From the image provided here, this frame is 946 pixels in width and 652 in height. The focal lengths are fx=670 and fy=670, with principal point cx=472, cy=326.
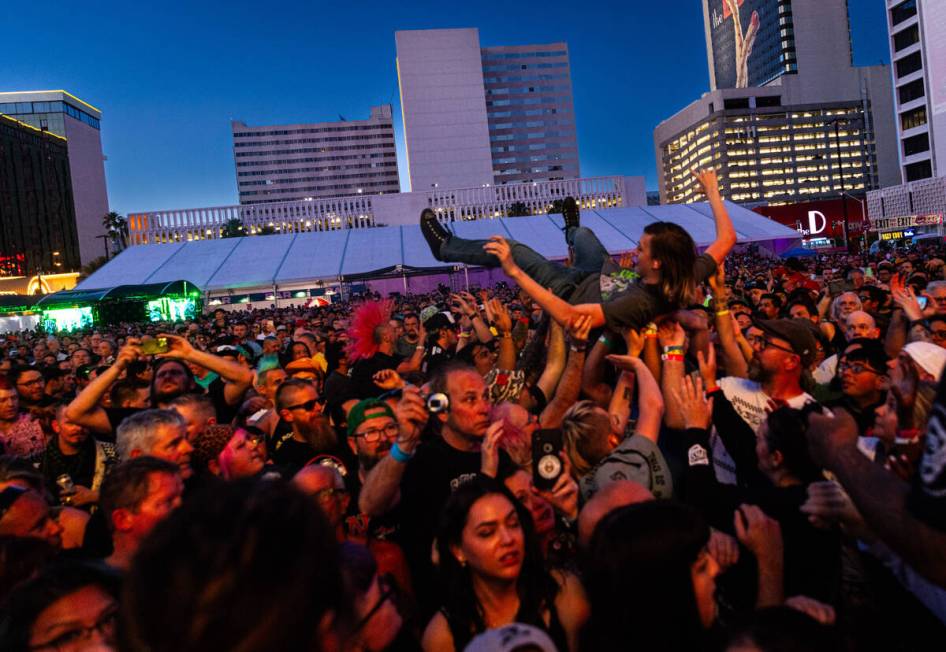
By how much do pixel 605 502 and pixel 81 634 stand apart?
56.4 inches

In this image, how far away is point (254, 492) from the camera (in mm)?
1141

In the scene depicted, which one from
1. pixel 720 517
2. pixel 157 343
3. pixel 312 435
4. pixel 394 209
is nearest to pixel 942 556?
pixel 720 517

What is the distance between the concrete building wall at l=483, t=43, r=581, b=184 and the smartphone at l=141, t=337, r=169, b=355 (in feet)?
422

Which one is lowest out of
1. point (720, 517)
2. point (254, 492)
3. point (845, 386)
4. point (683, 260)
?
point (720, 517)

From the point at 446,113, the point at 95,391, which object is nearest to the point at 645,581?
the point at 95,391

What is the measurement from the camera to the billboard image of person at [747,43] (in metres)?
132

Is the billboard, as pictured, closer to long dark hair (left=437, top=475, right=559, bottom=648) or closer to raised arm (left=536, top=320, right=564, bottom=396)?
raised arm (left=536, top=320, right=564, bottom=396)

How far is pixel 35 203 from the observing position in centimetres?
8775

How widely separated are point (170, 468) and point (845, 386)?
319 centimetres

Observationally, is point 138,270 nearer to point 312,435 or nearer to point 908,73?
point 312,435

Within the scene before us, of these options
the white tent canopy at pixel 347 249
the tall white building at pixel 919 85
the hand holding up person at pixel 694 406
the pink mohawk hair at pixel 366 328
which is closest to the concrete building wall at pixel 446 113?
the tall white building at pixel 919 85

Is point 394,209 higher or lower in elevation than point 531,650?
higher

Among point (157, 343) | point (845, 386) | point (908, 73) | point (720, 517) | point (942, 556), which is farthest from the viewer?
point (908, 73)

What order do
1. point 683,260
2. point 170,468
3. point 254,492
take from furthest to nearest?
point 683,260
point 170,468
point 254,492
